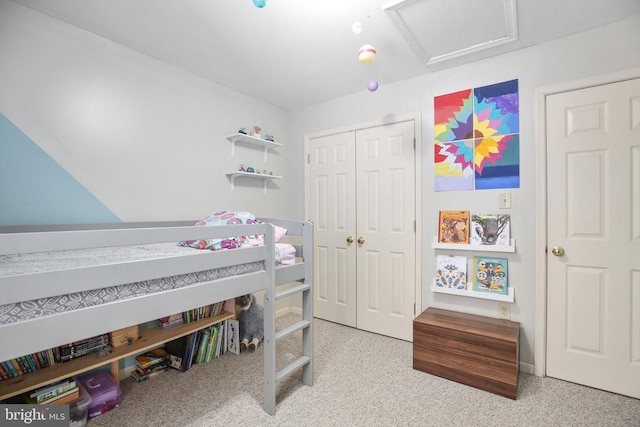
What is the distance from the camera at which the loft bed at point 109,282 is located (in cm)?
A: 92

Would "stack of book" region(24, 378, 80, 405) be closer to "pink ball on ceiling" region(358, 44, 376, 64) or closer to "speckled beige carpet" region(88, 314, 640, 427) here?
"speckled beige carpet" region(88, 314, 640, 427)

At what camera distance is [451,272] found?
2.40 metres

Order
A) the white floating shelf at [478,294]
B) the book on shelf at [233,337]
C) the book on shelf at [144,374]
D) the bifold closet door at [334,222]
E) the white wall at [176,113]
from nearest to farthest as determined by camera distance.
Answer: the white wall at [176,113] → the book on shelf at [144,374] → the white floating shelf at [478,294] → the book on shelf at [233,337] → the bifold closet door at [334,222]

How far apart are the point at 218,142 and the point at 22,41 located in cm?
133

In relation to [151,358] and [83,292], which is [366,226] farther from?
[83,292]

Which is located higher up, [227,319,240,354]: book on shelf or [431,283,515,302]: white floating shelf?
[431,283,515,302]: white floating shelf

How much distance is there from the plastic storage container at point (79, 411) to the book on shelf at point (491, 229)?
2.74 meters

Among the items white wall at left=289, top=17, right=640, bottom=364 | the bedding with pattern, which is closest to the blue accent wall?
the bedding with pattern

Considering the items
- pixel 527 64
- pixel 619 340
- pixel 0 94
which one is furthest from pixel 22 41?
pixel 619 340

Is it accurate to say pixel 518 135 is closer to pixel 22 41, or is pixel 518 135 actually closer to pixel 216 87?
pixel 216 87

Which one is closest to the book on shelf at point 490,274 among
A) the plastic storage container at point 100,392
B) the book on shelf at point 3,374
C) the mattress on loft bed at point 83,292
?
the mattress on loft bed at point 83,292

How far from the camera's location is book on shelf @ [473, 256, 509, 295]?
86.5 inches

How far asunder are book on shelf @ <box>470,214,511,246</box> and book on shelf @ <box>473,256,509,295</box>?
0.45 ft

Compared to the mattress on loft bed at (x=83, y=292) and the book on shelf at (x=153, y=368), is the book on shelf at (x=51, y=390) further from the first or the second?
the mattress on loft bed at (x=83, y=292)
